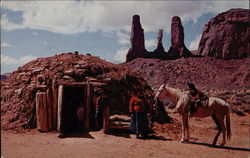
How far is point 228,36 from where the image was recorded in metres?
69.1

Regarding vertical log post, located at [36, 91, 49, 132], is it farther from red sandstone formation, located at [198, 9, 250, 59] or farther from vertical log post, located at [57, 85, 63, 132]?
red sandstone formation, located at [198, 9, 250, 59]

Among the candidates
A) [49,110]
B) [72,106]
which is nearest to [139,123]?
[49,110]

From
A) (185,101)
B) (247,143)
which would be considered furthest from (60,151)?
(247,143)

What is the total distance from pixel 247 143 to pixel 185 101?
3.21 metres

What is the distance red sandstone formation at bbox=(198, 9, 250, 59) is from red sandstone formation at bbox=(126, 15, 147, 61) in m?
18.8

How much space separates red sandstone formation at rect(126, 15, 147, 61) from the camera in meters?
73.3

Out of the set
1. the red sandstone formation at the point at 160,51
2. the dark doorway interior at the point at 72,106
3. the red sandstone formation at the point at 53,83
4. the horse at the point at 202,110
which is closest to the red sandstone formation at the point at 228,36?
the red sandstone formation at the point at 160,51

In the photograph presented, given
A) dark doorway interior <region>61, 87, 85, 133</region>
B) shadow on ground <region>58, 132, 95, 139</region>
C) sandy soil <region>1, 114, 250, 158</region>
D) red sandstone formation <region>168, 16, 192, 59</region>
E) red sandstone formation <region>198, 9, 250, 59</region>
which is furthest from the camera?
red sandstone formation <region>168, 16, 192, 59</region>

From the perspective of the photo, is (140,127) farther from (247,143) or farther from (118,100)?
(247,143)

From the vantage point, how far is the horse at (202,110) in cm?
811

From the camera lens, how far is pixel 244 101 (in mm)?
21844

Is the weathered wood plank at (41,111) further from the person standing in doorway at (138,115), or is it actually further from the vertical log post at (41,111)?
the person standing in doorway at (138,115)

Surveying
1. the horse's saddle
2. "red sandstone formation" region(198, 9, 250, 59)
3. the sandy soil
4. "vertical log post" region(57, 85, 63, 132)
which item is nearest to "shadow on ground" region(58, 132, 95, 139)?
the sandy soil

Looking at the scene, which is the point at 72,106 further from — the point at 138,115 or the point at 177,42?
the point at 177,42
